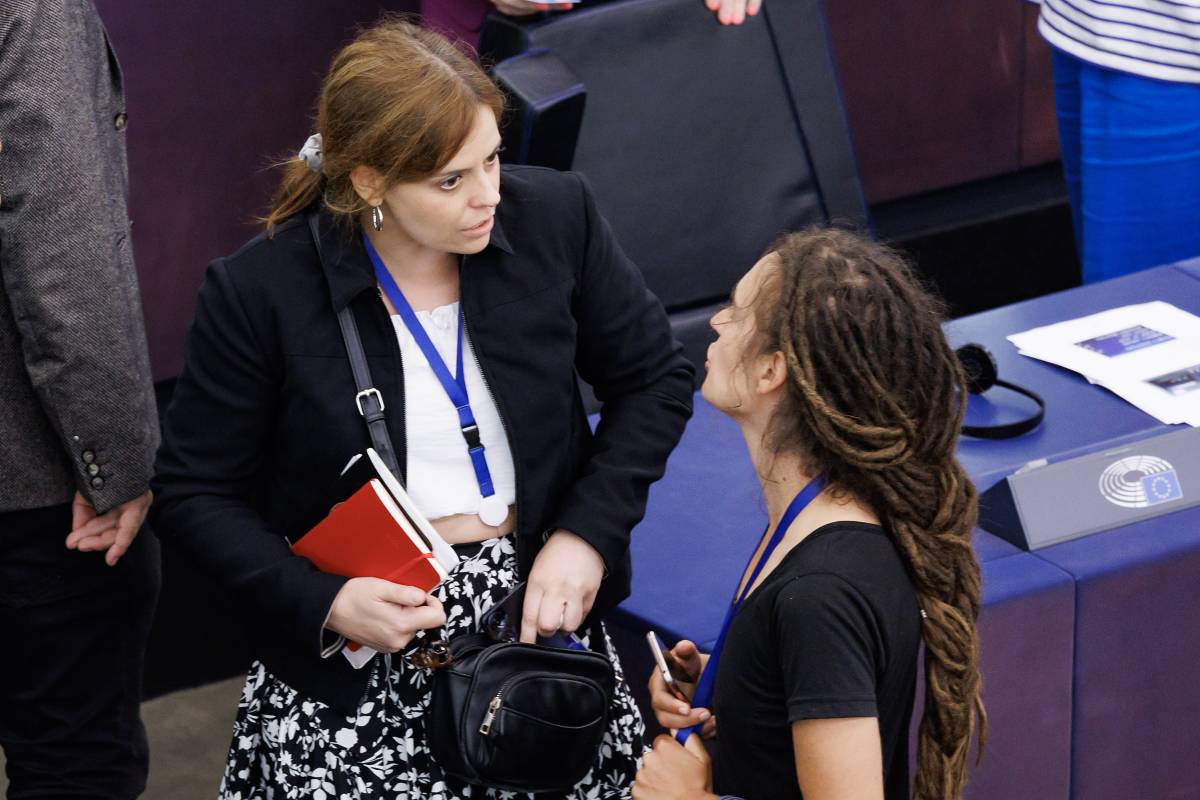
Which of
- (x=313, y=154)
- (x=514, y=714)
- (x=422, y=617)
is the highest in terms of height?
(x=313, y=154)

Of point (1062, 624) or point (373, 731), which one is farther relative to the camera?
point (1062, 624)

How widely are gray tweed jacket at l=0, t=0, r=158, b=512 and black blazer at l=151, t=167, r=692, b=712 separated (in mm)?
294

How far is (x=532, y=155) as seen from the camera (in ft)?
9.30

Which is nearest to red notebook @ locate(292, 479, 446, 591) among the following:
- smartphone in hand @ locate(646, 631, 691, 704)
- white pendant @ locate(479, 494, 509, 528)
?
white pendant @ locate(479, 494, 509, 528)

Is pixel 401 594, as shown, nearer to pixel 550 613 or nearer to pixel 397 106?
pixel 550 613

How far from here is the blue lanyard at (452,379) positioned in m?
1.71

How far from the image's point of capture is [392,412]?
169cm

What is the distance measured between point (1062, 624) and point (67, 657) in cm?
136

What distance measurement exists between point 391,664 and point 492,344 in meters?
0.38

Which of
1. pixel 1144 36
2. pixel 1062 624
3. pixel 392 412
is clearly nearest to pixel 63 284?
pixel 392 412

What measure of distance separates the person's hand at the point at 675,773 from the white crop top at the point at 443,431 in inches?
13.4

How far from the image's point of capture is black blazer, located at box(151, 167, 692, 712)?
1677 millimetres

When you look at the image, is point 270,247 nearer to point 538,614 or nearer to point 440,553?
point 440,553

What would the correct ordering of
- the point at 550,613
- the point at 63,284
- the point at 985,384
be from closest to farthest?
the point at 550,613 → the point at 63,284 → the point at 985,384
